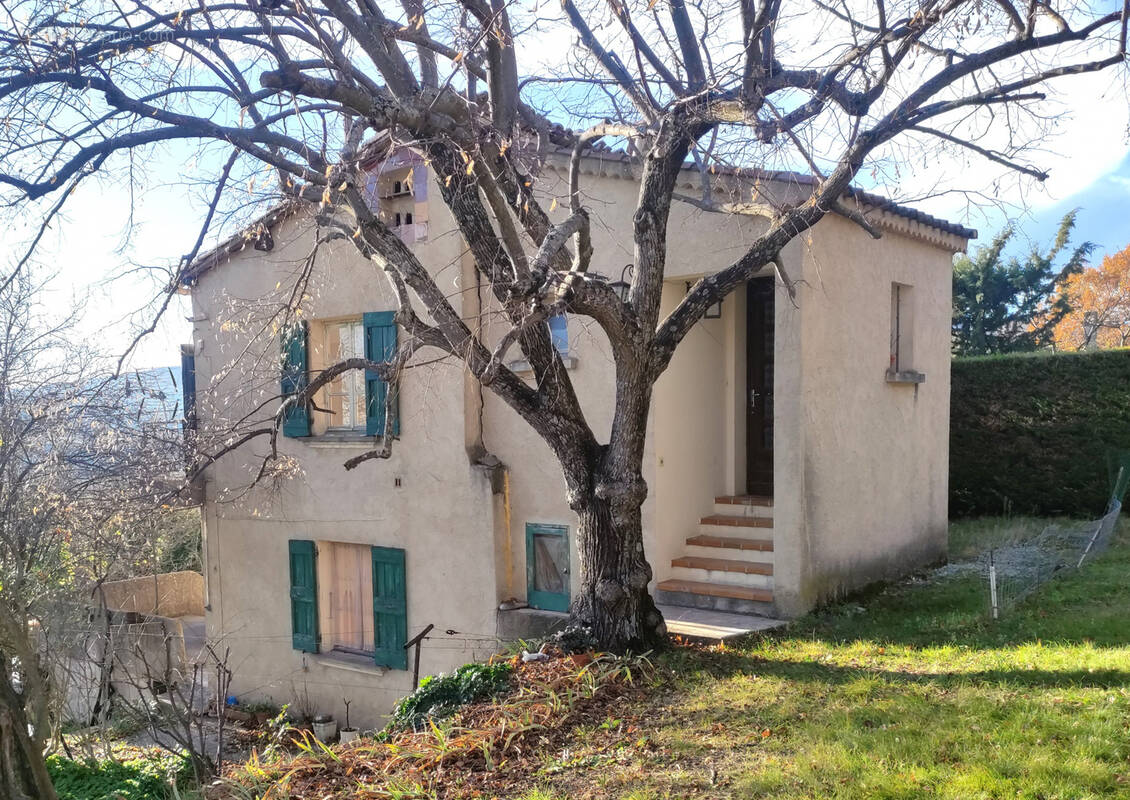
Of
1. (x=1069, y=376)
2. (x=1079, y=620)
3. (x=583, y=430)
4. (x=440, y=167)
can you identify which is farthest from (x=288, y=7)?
(x=1069, y=376)

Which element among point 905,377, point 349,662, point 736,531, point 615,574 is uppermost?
point 905,377

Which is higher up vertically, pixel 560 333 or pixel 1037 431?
pixel 560 333

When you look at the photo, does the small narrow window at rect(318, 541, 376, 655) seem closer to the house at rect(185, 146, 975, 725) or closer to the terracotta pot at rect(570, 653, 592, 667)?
the house at rect(185, 146, 975, 725)

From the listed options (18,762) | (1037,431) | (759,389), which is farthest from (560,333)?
(1037,431)

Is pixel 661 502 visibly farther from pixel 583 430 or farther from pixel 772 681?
pixel 772 681

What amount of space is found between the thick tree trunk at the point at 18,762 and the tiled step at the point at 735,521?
6.38 metres

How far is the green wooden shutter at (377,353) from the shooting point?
10312 millimetres

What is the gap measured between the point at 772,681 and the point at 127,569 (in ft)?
30.3

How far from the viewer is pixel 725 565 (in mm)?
8438

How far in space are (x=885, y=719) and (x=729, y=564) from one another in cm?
360

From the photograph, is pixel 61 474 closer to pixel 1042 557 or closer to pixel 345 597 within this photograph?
pixel 345 597

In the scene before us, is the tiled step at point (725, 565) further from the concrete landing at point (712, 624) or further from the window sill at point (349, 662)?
the window sill at point (349, 662)

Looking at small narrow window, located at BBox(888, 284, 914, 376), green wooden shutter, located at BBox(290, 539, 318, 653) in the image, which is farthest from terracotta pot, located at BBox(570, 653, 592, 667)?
green wooden shutter, located at BBox(290, 539, 318, 653)

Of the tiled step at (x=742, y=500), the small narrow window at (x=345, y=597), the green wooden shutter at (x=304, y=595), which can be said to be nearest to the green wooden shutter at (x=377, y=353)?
the small narrow window at (x=345, y=597)
